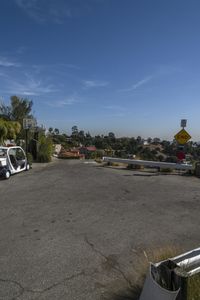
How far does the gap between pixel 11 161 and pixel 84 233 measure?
334 inches

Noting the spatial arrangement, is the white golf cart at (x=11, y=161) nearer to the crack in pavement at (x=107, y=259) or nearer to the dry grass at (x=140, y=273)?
the crack in pavement at (x=107, y=259)

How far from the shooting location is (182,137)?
15.8 meters

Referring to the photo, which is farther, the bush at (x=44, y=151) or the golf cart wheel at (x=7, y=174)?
the bush at (x=44, y=151)

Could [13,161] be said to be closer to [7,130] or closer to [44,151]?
[44,151]

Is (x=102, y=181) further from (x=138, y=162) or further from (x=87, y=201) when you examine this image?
(x=138, y=162)

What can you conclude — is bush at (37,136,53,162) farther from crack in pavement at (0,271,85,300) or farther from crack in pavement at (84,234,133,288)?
crack in pavement at (0,271,85,300)

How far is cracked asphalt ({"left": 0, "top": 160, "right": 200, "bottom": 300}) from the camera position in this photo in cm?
402

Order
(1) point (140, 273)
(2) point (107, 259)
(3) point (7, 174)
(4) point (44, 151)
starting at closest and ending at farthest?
(1) point (140, 273), (2) point (107, 259), (3) point (7, 174), (4) point (44, 151)

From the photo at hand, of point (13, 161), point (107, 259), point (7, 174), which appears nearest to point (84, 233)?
point (107, 259)

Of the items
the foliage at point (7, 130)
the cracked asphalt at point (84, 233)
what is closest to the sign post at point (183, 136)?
the cracked asphalt at point (84, 233)

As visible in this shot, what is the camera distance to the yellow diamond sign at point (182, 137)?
15752 mm

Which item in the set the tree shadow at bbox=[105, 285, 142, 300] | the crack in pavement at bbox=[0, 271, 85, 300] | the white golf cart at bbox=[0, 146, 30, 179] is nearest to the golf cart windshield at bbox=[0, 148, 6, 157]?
the white golf cart at bbox=[0, 146, 30, 179]

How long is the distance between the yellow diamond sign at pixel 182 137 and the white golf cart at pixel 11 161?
25.3ft

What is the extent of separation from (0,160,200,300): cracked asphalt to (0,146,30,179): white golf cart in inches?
50.0
